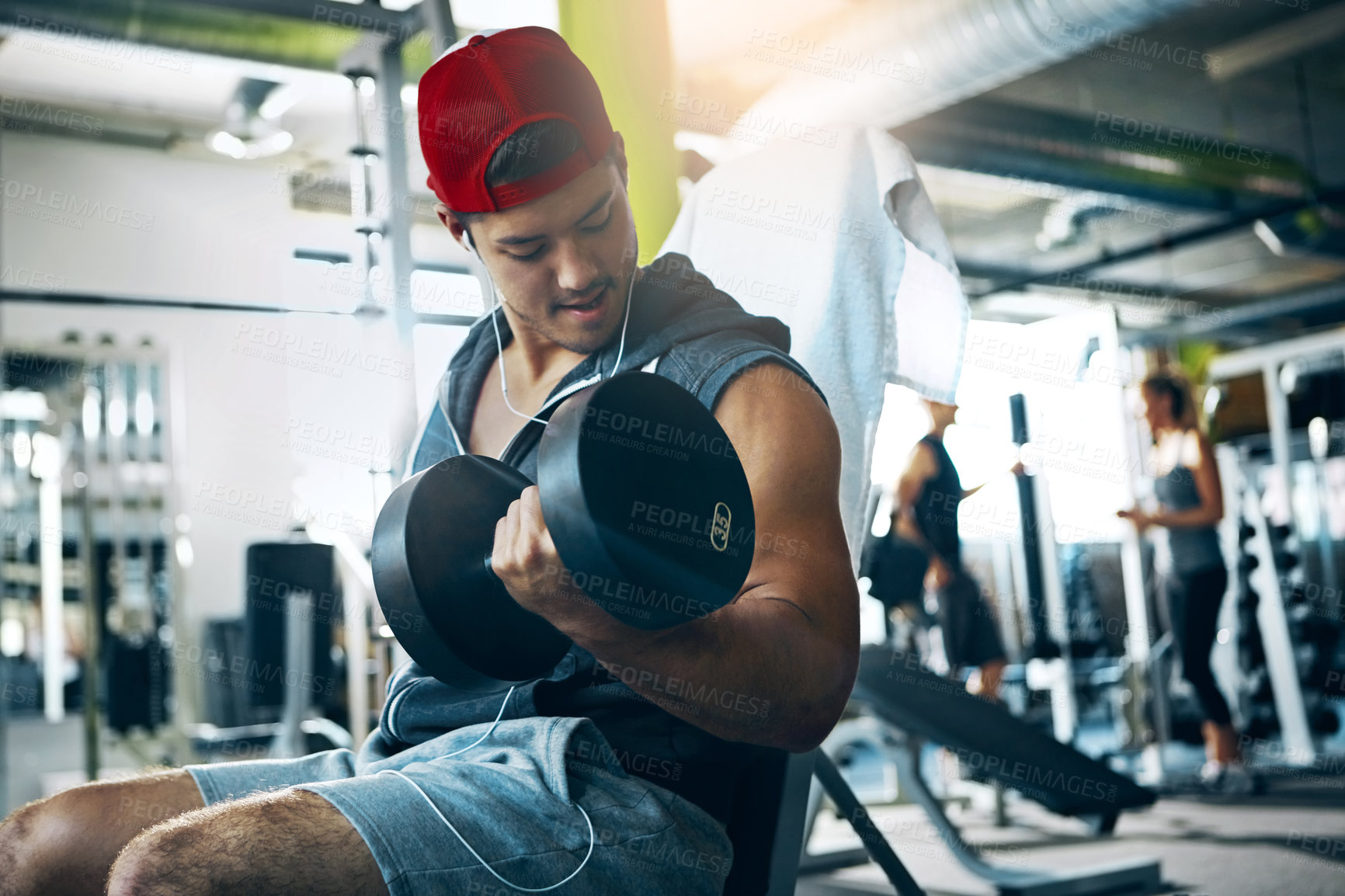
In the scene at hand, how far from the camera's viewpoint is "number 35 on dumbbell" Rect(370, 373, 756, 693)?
2.53 feet

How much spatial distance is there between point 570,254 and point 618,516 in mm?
535

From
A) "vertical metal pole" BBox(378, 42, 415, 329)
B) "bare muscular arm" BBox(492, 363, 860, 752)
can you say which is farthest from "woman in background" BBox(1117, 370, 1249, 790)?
"bare muscular arm" BBox(492, 363, 860, 752)

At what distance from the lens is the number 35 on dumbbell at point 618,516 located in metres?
0.77

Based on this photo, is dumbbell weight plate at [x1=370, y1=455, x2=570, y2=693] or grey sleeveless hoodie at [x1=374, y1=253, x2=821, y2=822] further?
grey sleeveless hoodie at [x1=374, y1=253, x2=821, y2=822]

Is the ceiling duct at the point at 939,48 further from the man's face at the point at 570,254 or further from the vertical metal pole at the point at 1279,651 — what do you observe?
the man's face at the point at 570,254

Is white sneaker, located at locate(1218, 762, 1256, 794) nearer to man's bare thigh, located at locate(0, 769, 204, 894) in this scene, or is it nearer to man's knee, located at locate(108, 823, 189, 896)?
man's bare thigh, located at locate(0, 769, 204, 894)

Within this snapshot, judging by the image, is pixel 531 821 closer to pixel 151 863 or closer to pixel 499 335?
pixel 151 863

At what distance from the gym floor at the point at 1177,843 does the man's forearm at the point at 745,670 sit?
161 cm

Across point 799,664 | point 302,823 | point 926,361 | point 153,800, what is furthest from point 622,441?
point 926,361

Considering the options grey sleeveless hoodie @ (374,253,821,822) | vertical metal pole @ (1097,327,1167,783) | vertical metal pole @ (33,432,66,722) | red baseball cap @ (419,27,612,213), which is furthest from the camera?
vertical metal pole @ (1097,327,1167,783)

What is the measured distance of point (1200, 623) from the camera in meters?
4.05

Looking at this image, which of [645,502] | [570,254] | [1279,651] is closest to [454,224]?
[570,254]

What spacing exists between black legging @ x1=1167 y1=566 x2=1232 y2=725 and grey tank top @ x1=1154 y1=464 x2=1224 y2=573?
33 millimetres

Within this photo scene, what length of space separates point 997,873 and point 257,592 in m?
2.74
